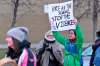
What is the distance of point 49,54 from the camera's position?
28.0 feet

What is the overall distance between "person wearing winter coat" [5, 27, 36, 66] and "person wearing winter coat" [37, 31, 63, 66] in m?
2.12

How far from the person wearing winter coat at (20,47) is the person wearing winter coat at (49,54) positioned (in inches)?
83.5

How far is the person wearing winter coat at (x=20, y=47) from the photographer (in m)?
6.00

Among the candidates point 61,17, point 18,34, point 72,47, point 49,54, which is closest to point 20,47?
point 18,34

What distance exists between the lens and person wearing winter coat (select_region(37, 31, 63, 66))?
8414 mm

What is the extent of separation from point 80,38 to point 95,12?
62.9 ft

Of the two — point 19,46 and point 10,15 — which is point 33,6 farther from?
point 19,46

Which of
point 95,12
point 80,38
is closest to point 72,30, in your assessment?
point 80,38

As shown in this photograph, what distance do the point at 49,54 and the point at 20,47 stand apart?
2.47m

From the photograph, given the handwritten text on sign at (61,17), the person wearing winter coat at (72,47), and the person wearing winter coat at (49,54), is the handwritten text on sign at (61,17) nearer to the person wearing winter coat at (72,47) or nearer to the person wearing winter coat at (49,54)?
the person wearing winter coat at (72,47)

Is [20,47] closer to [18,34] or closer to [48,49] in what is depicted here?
[18,34]

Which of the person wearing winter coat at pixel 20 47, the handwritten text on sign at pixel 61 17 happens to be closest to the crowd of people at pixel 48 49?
the person wearing winter coat at pixel 20 47

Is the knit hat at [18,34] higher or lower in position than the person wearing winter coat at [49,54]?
higher

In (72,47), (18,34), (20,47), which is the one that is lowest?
(72,47)
